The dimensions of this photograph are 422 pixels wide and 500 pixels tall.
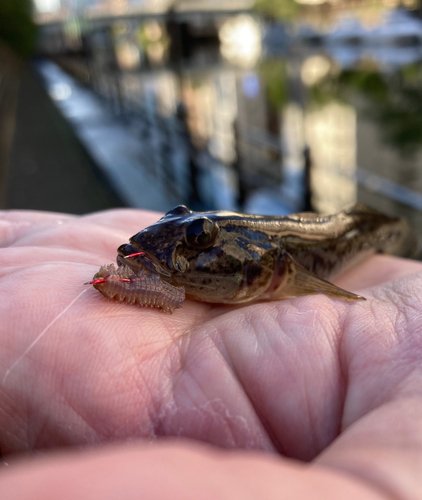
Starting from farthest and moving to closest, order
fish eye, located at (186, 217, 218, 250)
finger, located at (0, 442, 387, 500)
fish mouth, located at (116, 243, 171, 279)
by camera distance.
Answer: fish eye, located at (186, 217, 218, 250) → fish mouth, located at (116, 243, 171, 279) → finger, located at (0, 442, 387, 500)

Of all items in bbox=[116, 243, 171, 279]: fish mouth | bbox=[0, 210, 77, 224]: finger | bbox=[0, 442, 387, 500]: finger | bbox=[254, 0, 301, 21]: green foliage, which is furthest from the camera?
bbox=[254, 0, 301, 21]: green foliage

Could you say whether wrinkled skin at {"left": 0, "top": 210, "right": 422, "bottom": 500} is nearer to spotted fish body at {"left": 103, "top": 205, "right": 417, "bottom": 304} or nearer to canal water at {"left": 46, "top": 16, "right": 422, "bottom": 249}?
spotted fish body at {"left": 103, "top": 205, "right": 417, "bottom": 304}

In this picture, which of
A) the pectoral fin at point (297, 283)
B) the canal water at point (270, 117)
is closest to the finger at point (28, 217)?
the pectoral fin at point (297, 283)

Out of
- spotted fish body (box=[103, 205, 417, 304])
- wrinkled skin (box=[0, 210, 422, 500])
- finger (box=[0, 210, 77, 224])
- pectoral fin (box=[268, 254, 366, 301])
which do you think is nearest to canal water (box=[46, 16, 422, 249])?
spotted fish body (box=[103, 205, 417, 304])

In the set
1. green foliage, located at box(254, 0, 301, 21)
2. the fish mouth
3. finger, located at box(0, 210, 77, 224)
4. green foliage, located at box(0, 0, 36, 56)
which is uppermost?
green foliage, located at box(0, 0, 36, 56)

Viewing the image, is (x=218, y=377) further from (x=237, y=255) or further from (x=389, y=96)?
(x=389, y=96)

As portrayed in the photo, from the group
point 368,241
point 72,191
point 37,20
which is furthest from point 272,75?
point 37,20

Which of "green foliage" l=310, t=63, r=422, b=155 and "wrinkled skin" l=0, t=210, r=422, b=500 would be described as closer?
"wrinkled skin" l=0, t=210, r=422, b=500

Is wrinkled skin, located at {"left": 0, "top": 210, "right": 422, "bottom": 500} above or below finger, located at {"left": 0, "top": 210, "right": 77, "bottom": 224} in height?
below

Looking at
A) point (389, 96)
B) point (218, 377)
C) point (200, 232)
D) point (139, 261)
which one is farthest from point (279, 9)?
point (218, 377)
